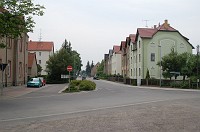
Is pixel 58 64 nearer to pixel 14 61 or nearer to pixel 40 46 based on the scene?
pixel 14 61

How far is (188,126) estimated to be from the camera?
33.9 ft

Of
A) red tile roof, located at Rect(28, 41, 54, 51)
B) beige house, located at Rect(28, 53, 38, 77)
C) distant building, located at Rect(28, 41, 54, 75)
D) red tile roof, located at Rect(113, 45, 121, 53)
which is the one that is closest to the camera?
beige house, located at Rect(28, 53, 38, 77)

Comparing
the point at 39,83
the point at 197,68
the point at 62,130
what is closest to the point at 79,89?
the point at 39,83

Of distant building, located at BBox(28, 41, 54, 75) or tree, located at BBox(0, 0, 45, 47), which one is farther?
distant building, located at BBox(28, 41, 54, 75)

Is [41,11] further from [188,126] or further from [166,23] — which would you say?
[166,23]

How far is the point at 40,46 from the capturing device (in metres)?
102

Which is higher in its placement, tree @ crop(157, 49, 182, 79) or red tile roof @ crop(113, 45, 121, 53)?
red tile roof @ crop(113, 45, 121, 53)

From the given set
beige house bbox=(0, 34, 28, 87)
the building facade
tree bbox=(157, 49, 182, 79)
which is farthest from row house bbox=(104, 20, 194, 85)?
beige house bbox=(0, 34, 28, 87)

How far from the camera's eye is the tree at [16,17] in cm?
2023

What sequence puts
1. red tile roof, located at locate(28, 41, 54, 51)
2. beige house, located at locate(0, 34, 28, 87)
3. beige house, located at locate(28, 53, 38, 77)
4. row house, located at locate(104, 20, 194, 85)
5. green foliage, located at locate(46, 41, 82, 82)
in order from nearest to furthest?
beige house, located at locate(0, 34, 28, 87), green foliage, located at locate(46, 41, 82, 82), row house, located at locate(104, 20, 194, 85), beige house, located at locate(28, 53, 38, 77), red tile roof, located at locate(28, 41, 54, 51)

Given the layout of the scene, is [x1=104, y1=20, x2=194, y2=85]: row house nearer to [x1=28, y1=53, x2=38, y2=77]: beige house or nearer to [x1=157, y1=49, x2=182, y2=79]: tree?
[x1=157, y1=49, x2=182, y2=79]: tree

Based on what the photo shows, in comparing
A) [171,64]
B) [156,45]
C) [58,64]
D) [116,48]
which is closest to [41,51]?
[116,48]

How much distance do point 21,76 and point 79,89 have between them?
16419mm

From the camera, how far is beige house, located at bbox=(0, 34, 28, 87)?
1558 inches
